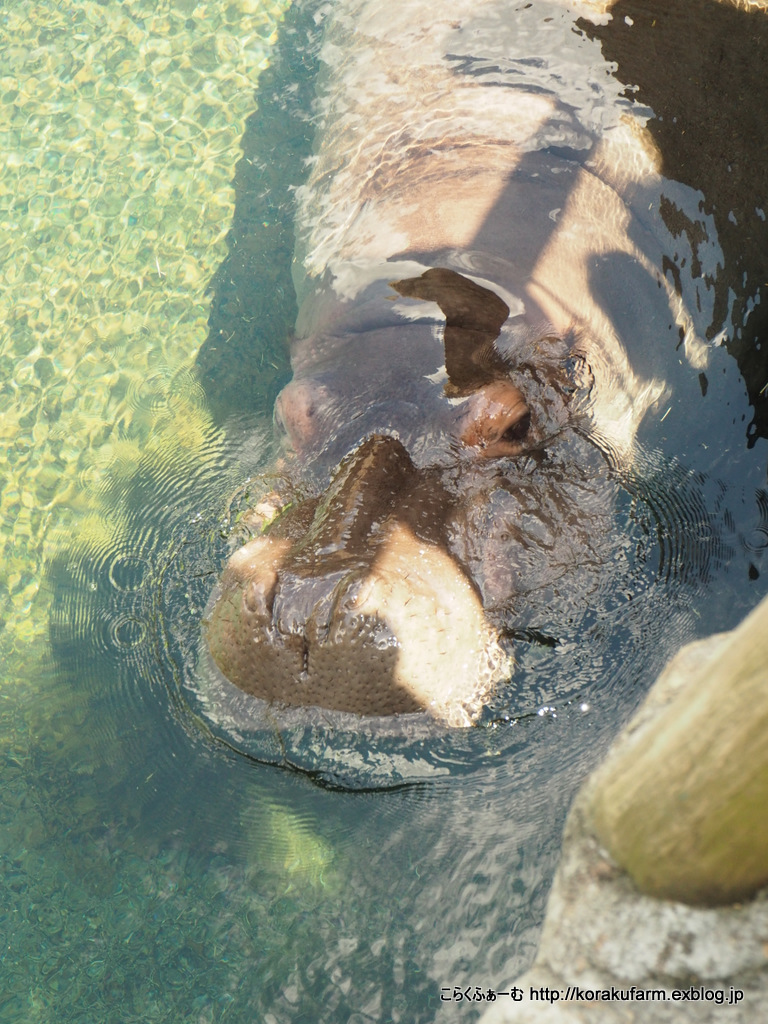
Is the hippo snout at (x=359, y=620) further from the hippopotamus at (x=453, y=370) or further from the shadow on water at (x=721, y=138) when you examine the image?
the shadow on water at (x=721, y=138)

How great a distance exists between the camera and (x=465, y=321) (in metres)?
4.09

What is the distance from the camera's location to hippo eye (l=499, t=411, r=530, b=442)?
372cm

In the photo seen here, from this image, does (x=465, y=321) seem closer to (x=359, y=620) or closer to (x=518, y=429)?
(x=518, y=429)

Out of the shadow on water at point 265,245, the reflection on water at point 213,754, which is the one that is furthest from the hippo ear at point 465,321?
the shadow on water at point 265,245

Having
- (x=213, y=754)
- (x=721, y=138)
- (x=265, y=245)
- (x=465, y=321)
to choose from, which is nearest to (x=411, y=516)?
(x=465, y=321)

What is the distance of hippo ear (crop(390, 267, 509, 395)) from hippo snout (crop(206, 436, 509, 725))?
68cm

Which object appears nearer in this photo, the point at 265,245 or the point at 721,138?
the point at 721,138

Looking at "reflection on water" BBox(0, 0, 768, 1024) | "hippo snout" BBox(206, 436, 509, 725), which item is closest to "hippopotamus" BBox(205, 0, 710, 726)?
"hippo snout" BBox(206, 436, 509, 725)

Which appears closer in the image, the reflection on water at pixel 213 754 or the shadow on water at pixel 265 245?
the reflection on water at pixel 213 754

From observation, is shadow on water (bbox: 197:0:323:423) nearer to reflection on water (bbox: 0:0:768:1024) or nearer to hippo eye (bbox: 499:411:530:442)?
reflection on water (bbox: 0:0:768:1024)

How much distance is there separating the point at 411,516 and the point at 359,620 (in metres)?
0.63

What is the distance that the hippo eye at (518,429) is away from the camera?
147 inches

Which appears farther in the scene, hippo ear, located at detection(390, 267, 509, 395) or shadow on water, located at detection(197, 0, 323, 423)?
shadow on water, located at detection(197, 0, 323, 423)

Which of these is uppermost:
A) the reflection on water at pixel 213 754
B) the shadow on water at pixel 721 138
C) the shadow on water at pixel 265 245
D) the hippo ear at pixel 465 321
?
the shadow on water at pixel 721 138
